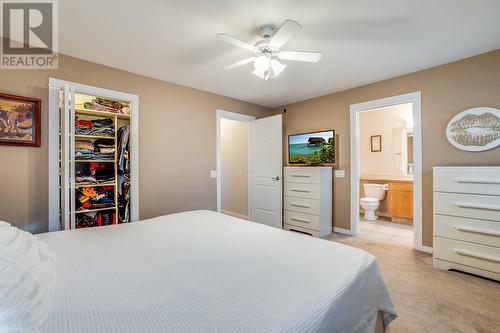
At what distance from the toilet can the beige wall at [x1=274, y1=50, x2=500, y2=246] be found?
1.31 m

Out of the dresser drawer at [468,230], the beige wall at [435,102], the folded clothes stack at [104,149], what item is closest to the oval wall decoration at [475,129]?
the beige wall at [435,102]

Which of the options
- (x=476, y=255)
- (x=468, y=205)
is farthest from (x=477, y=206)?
(x=476, y=255)

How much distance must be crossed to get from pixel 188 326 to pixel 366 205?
4674 millimetres

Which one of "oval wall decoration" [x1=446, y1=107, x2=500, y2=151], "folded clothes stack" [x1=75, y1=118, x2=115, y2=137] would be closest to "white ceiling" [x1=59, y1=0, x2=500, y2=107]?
"oval wall decoration" [x1=446, y1=107, x2=500, y2=151]

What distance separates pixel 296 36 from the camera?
83.2 inches

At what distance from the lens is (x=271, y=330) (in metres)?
0.69

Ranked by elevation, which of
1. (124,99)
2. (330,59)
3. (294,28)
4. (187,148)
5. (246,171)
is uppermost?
(330,59)

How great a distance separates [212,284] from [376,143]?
5.14 m

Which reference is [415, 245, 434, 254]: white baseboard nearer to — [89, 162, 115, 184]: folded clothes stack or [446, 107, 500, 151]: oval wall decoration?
[446, 107, 500, 151]: oval wall decoration

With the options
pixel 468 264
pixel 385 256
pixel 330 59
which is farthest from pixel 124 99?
pixel 468 264

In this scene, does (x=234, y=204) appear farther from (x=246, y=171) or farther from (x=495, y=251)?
(x=495, y=251)

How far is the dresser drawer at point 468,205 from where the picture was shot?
2143 mm

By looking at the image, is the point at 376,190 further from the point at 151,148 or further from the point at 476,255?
the point at 151,148

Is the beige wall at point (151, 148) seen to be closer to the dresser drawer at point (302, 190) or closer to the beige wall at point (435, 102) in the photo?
the dresser drawer at point (302, 190)
